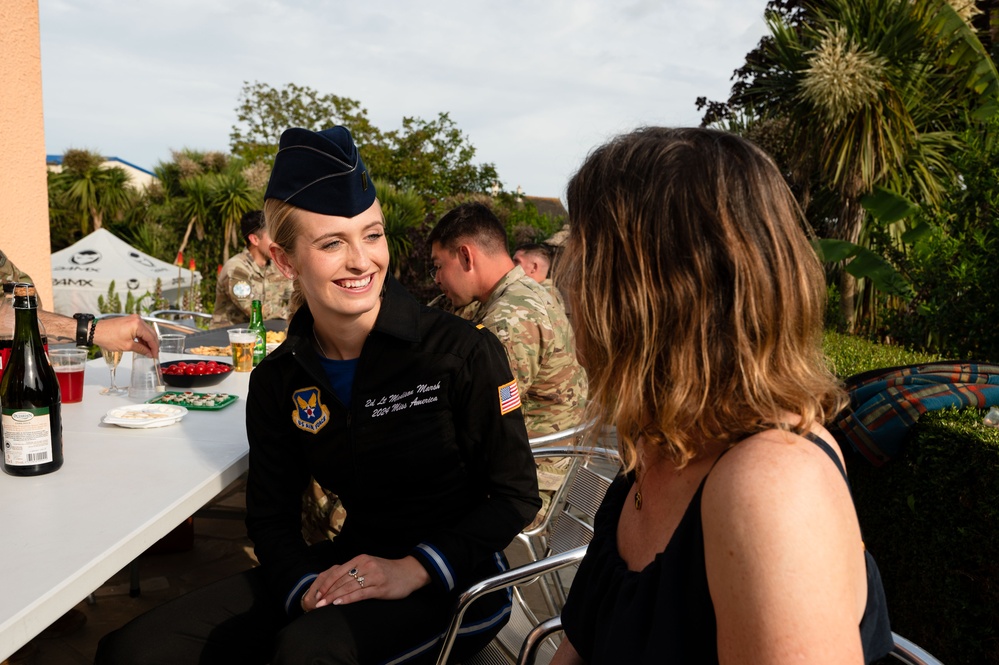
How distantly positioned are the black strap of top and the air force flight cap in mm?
1475

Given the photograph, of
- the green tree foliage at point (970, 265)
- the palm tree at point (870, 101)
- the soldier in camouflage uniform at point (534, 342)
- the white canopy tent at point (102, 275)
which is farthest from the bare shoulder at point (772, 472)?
the white canopy tent at point (102, 275)

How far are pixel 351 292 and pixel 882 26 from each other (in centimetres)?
1184

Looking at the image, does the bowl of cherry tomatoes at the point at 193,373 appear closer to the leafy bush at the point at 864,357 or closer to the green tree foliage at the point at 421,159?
the leafy bush at the point at 864,357

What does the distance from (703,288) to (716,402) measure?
0.56 ft

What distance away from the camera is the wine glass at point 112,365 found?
3076mm

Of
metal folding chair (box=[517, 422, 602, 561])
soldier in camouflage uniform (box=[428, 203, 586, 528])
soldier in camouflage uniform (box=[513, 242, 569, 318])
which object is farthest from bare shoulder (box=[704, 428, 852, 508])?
soldier in camouflage uniform (box=[513, 242, 569, 318])

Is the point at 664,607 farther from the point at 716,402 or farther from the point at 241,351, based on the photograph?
the point at 241,351

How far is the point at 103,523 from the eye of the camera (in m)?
1.69

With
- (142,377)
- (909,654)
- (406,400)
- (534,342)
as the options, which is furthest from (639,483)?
(142,377)

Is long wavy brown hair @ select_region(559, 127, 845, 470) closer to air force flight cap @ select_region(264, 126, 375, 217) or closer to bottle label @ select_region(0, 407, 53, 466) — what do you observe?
air force flight cap @ select_region(264, 126, 375, 217)

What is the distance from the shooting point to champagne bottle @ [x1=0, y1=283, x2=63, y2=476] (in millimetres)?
1928

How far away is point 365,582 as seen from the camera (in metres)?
1.85

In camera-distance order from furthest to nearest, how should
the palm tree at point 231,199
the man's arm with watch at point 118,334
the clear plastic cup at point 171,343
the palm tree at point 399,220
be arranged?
the palm tree at point 231,199, the palm tree at point 399,220, the clear plastic cup at point 171,343, the man's arm with watch at point 118,334

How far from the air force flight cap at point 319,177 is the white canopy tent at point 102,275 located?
13.6 meters
